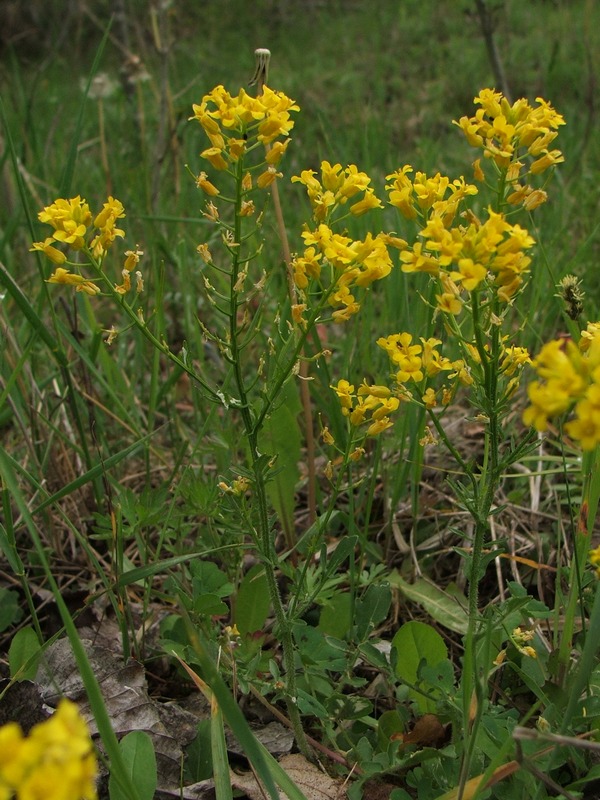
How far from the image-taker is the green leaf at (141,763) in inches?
51.5

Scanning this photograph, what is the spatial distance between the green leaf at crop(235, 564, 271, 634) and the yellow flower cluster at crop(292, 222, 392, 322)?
0.73 metres

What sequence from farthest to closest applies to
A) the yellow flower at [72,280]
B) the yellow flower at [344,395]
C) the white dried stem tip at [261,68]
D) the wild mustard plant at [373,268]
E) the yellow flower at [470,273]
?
the white dried stem tip at [261,68]
the yellow flower at [344,395]
the yellow flower at [72,280]
the wild mustard plant at [373,268]
the yellow flower at [470,273]

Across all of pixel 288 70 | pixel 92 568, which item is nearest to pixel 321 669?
pixel 92 568

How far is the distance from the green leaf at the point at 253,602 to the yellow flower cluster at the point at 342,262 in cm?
73

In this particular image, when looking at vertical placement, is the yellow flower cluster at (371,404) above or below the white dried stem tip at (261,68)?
below

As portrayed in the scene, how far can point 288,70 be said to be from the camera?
7.17 m

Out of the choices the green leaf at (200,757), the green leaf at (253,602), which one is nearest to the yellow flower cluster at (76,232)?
the green leaf at (253,602)

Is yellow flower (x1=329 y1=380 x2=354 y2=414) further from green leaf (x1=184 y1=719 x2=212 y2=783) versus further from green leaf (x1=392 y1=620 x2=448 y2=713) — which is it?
green leaf (x1=184 y1=719 x2=212 y2=783)

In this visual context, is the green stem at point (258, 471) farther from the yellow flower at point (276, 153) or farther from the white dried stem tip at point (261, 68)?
the white dried stem tip at point (261, 68)

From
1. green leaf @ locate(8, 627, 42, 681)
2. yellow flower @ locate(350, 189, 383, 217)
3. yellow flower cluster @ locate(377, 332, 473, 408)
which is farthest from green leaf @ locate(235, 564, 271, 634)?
yellow flower @ locate(350, 189, 383, 217)

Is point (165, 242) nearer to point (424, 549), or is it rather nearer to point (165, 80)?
point (165, 80)

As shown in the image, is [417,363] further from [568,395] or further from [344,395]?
[568,395]

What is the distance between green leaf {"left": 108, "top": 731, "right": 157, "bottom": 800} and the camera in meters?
1.31

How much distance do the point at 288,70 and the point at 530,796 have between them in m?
6.93
